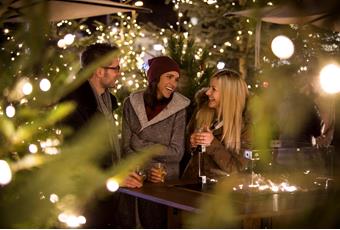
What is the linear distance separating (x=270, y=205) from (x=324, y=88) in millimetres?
1938

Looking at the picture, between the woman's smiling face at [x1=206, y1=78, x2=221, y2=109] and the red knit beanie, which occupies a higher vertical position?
the red knit beanie

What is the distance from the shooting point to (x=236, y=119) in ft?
14.8

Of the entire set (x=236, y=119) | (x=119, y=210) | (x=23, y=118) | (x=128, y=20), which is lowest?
(x=119, y=210)

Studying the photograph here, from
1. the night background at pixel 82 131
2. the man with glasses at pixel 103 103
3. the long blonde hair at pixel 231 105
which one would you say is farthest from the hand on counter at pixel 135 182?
the night background at pixel 82 131

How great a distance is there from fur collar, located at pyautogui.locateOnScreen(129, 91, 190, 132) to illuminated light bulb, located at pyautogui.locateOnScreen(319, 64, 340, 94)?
3.07 m

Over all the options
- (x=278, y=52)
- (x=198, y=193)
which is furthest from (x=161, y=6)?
(x=278, y=52)

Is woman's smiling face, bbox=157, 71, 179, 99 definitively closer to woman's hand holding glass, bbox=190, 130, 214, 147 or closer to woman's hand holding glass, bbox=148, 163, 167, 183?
woman's hand holding glass, bbox=190, 130, 214, 147

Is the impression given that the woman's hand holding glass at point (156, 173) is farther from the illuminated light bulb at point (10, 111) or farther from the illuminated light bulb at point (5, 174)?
the illuminated light bulb at point (5, 174)

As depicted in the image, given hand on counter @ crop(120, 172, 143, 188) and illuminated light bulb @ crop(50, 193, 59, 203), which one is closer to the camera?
illuminated light bulb @ crop(50, 193, 59, 203)

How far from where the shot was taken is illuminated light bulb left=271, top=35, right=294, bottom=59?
4.77ft

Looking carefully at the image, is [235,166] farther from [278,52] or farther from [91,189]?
Answer: [91,189]

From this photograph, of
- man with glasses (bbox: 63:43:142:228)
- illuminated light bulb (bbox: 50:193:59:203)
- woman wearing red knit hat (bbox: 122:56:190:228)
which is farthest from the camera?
woman wearing red knit hat (bbox: 122:56:190:228)

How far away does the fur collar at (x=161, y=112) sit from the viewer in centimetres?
453

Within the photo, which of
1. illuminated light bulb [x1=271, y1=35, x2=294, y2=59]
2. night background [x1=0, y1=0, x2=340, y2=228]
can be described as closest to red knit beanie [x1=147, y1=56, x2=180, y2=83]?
night background [x1=0, y1=0, x2=340, y2=228]
